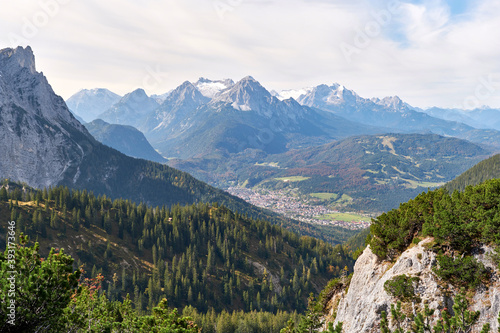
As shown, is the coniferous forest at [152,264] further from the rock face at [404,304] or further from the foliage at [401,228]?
the foliage at [401,228]

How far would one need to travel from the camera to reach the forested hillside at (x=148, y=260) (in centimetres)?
14562

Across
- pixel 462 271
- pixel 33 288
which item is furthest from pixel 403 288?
pixel 33 288

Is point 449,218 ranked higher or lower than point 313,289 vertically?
higher

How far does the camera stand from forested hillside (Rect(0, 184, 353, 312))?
5733 inches

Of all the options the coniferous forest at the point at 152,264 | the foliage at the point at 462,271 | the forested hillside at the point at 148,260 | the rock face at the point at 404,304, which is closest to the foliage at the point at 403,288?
the rock face at the point at 404,304

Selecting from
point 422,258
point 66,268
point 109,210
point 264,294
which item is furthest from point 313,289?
point 66,268

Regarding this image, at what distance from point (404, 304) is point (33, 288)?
39015mm

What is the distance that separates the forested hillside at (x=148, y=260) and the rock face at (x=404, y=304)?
109112 mm

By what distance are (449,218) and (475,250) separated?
4.45 meters

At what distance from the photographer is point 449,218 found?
3747cm

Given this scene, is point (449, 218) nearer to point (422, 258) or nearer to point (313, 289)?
point (422, 258)

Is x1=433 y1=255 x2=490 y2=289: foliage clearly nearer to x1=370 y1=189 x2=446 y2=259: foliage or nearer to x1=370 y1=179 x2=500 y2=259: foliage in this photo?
x1=370 y1=179 x2=500 y2=259: foliage

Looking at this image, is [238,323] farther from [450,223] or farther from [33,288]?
[33,288]

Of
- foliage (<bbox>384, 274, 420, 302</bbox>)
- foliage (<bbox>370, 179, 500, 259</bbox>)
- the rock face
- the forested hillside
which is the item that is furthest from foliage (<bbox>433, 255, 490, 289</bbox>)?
the forested hillside
